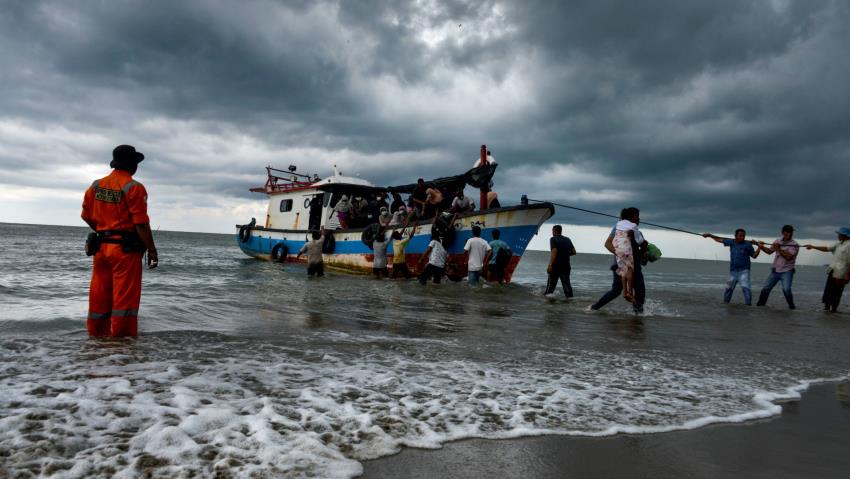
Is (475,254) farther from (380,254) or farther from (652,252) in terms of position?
(652,252)

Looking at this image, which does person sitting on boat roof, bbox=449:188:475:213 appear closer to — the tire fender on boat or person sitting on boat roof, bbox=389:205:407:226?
person sitting on boat roof, bbox=389:205:407:226

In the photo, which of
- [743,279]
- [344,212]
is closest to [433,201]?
[344,212]

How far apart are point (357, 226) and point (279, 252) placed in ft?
14.3

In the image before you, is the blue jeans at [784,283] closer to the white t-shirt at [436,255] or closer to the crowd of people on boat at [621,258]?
the crowd of people on boat at [621,258]

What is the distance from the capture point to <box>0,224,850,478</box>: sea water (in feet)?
6.79

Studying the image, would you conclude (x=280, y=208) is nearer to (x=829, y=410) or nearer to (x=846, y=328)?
(x=846, y=328)

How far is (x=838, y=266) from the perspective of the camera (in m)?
9.53

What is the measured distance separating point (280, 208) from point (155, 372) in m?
18.5

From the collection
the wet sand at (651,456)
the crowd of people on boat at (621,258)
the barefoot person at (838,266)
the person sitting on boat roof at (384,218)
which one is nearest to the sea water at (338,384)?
the wet sand at (651,456)

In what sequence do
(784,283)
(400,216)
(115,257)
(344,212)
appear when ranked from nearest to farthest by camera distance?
(115,257), (784,283), (400,216), (344,212)

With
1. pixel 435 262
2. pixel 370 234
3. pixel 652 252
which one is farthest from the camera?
pixel 370 234

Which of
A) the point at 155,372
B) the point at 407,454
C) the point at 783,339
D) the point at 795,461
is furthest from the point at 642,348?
the point at 155,372

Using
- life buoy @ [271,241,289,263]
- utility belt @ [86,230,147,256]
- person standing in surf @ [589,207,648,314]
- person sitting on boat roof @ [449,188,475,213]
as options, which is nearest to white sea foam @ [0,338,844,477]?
utility belt @ [86,230,147,256]

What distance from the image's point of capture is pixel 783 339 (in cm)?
591
